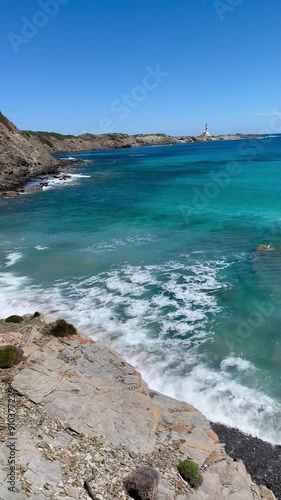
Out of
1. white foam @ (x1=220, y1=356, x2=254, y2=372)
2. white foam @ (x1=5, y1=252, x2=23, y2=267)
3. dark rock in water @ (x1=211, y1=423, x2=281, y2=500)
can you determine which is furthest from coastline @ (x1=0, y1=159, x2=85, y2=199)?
dark rock in water @ (x1=211, y1=423, x2=281, y2=500)

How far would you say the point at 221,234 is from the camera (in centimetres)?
3969

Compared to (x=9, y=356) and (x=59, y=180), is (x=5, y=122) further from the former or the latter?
Result: (x=9, y=356)

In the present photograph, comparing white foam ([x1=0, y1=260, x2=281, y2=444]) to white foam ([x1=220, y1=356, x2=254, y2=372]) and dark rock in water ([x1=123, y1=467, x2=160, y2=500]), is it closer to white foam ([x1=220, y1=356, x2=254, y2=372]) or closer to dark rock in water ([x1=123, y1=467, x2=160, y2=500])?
Result: white foam ([x1=220, y1=356, x2=254, y2=372])

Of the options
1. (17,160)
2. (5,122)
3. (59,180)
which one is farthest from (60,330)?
(5,122)

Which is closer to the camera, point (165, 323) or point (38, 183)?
point (165, 323)

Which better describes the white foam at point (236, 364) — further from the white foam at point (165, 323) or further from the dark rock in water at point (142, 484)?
the dark rock in water at point (142, 484)

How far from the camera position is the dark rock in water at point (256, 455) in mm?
12727

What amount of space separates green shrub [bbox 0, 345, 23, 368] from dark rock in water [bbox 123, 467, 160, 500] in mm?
6283

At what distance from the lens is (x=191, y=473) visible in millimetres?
11289

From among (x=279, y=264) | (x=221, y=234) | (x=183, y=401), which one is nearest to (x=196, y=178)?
(x=221, y=234)

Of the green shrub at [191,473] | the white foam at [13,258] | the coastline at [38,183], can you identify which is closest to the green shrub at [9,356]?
the green shrub at [191,473]

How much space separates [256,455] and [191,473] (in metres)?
3.52

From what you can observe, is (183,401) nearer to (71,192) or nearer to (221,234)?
(221,234)

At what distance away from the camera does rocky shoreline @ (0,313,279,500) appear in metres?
10.3
